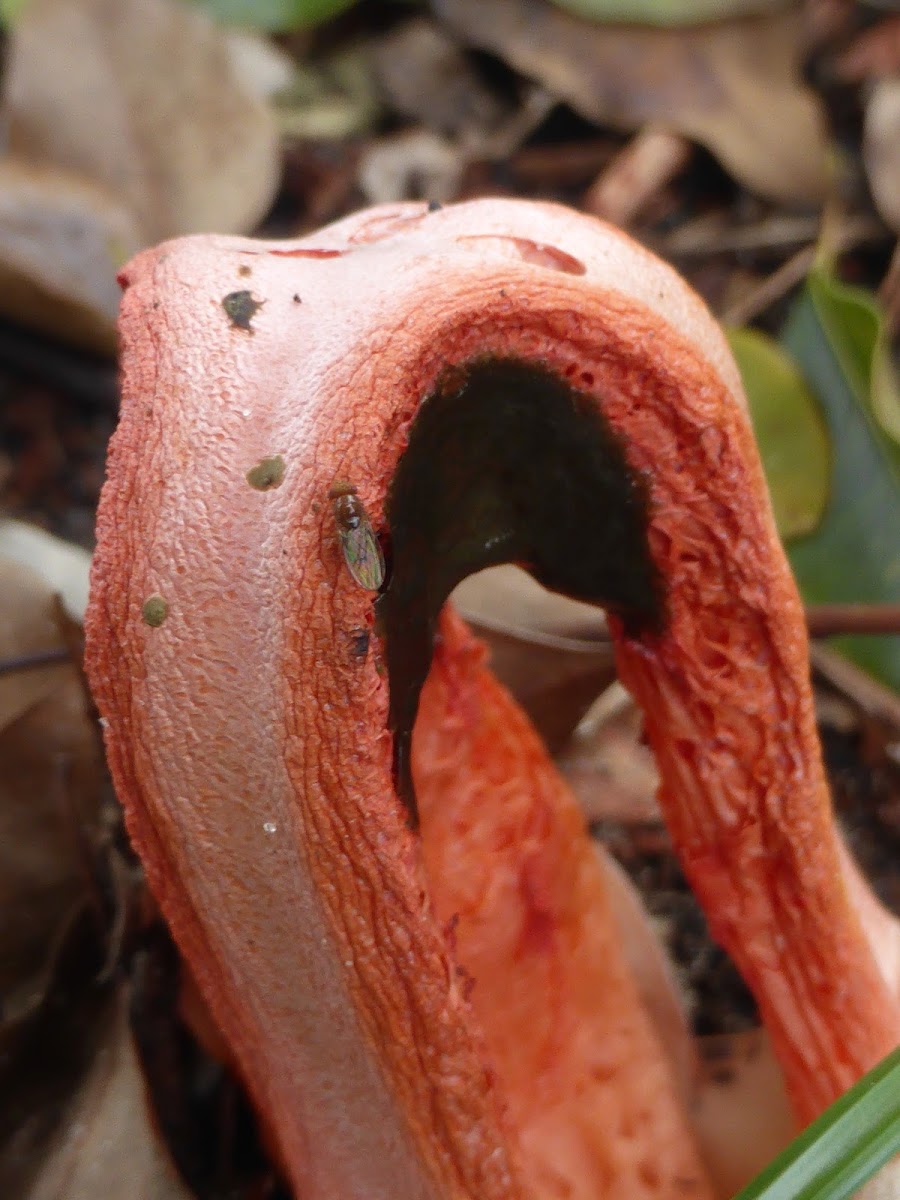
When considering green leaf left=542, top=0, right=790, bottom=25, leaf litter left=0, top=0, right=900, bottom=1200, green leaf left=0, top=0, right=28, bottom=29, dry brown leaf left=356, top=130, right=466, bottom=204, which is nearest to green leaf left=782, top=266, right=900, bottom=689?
leaf litter left=0, top=0, right=900, bottom=1200

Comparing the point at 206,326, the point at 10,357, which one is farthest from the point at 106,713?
Answer: the point at 10,357

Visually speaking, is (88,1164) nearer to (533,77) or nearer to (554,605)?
(554,605)

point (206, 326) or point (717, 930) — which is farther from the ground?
point (206, 326)

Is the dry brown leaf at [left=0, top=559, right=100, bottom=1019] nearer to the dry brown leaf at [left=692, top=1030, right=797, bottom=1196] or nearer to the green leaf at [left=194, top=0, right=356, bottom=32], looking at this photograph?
the dry brown leaf at [left=692, top=1030, right=797, bottom=1196]

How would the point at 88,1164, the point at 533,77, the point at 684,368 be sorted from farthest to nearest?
the point at 533,77 < the point at 88,1164 < the point at 684,368

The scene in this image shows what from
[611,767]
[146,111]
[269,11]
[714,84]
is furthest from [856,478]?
[269,11]

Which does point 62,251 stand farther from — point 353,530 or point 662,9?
point 353,530

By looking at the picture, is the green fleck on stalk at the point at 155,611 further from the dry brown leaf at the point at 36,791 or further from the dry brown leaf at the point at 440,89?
the dry brown leaf at the point at 440,89
